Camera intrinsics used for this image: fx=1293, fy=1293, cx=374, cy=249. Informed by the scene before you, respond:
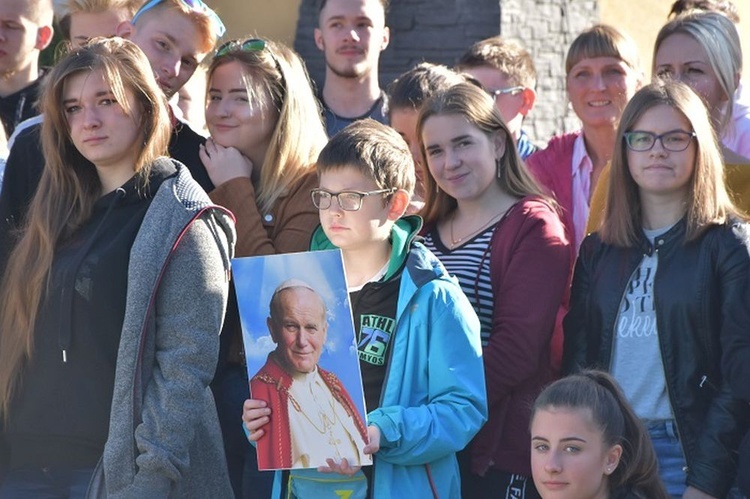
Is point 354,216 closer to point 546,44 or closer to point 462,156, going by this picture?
Result: point 462,156

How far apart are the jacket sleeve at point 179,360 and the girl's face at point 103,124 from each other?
15.8 inches

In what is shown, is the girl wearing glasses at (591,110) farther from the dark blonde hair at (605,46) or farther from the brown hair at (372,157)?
the brown hair at (372,157)

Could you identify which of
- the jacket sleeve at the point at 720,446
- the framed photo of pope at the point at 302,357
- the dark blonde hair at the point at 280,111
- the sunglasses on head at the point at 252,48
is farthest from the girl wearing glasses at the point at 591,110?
the framed photo of pope at the point at 302,357

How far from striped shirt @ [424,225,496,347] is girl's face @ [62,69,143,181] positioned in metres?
1.09

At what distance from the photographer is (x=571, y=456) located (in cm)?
346

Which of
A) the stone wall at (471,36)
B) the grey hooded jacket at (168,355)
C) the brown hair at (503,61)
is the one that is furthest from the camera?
the stone wall at (471,36)

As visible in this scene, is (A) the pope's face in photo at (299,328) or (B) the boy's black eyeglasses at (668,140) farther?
(B) the boy's black eyeglasses at (668,140)

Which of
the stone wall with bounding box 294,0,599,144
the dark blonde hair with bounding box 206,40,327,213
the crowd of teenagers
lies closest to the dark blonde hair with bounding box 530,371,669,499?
the crowd of teenagers

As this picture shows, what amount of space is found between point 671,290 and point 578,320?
1.20 ft

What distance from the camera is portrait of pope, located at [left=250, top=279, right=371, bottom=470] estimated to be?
3.43 meters

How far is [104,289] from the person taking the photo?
352 cm

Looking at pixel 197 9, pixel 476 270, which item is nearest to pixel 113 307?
pixel 476 270

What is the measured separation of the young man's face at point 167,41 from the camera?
15.6 feet

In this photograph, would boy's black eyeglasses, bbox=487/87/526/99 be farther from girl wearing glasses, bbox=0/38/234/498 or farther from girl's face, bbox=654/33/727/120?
girl wearing glasses, bbox=0/38/234/498
